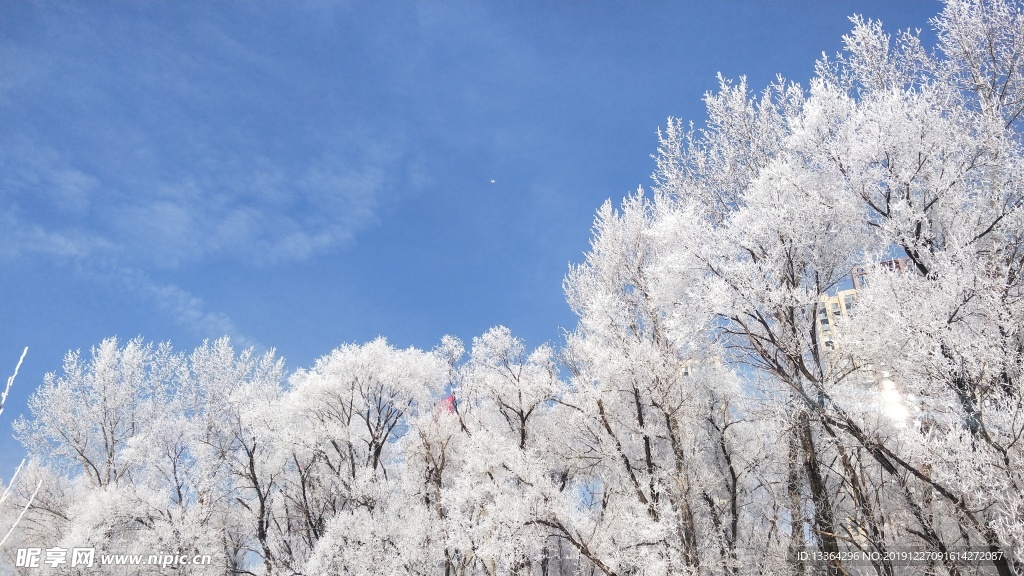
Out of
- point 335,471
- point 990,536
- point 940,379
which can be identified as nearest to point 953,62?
point 940,379

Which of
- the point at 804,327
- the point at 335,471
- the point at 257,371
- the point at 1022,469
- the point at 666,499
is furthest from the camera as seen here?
the point at 257,371

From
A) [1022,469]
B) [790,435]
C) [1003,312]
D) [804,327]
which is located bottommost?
[1022,469]

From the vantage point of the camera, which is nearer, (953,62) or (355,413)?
(953,62)

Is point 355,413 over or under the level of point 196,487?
over

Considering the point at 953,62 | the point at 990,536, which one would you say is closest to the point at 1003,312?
the point at 990,536

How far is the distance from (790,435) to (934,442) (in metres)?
3.84

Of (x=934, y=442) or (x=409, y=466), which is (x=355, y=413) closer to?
(x=409, y=466)

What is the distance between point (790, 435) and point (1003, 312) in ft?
15.9

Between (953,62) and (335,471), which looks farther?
(335,471)

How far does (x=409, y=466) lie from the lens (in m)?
21.7

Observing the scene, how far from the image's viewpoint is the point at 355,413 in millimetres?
22281

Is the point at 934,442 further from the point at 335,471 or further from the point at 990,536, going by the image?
the point at 335,471

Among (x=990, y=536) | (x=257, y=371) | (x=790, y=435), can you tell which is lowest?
(x=990, y=536)

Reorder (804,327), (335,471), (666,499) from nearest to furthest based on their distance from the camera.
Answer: (804,327), (666,499), (335,471)
